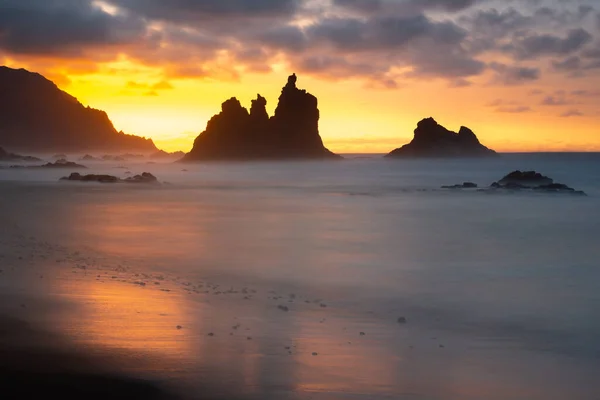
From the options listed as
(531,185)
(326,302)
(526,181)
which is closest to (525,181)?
(526,181)

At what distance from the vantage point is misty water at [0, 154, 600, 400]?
24.9 ft

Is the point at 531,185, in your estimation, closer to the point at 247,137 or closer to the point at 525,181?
the point at 525,181

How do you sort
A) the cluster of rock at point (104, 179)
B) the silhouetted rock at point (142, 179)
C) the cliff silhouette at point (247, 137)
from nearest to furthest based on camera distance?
1. the cluster of rock at point (104, 179)
2. the silhouetted rock at point (142, 179)
3. the cliff silhouette at point (247, 137)

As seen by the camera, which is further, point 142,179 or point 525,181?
point 142,179

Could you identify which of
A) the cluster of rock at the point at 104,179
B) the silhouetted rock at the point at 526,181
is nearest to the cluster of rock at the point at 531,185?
the silhouetted rock at the point at 526,181

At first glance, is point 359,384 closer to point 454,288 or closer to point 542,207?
point 454,288

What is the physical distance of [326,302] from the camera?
41.0ft

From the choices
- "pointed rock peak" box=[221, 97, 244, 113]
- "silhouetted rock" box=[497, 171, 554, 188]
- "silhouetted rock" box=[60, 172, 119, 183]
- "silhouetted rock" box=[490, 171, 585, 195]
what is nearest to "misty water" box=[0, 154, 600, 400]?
"silhouetted rock" box=[490, 171, 585, 195]

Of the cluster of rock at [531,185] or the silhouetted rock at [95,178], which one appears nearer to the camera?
the cluster of rock at [531,185]

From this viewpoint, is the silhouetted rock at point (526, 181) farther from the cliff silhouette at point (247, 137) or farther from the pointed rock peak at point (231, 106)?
the pointed rock peak at point (231, 106)

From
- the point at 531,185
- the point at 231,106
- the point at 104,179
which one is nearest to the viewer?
the point at 531,185

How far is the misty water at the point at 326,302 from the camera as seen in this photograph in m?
7.59

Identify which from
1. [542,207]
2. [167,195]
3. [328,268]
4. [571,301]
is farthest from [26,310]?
[167,195]

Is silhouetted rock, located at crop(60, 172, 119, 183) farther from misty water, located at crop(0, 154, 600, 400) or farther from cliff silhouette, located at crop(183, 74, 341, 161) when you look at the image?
cliff silhouette, located at crop(183, 74, 341, 161)
